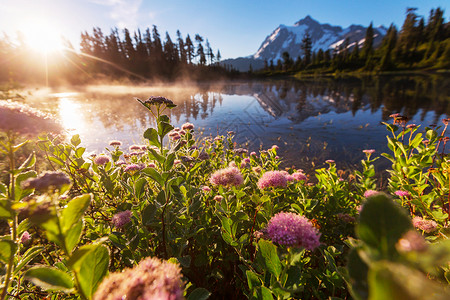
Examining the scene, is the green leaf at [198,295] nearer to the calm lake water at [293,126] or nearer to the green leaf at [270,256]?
the green leaf at [270,256]

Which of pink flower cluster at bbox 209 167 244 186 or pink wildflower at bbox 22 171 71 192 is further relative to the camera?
pink flower cluster at bbox 209 167 244 186

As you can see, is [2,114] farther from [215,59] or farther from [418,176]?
[215,59]

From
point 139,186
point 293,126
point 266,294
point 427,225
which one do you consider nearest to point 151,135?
point 139,186

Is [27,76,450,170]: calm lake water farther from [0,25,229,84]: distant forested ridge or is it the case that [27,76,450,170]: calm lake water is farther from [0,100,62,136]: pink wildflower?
[0,25,229,84]: distant forested ridge

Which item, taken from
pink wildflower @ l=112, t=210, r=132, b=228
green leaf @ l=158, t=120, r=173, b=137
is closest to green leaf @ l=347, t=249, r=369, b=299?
green leaf @ l=158, t=120, r=173, b=137

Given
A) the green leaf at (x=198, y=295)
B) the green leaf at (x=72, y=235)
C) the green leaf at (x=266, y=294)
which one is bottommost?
the green leaf at (x=266, y=294)

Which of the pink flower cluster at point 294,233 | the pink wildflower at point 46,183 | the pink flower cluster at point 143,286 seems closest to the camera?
the pink flower cluster at point 143,286

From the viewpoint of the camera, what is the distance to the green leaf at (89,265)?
65 centimetres

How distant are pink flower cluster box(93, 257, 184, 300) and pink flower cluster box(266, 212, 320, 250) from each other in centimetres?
75

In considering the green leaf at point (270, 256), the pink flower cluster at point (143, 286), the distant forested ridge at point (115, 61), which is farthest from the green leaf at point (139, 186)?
the distant forested ridge at point (115, 61)

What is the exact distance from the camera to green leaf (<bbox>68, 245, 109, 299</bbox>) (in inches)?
25.5

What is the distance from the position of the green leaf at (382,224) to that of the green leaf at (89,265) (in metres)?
0.89

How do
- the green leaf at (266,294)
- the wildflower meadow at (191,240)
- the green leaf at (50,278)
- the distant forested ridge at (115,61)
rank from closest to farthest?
the wildflower meadow at (191,240) < the green leaf at (50,278) < the green leaf at (266,294) < the distant forested ridge at (115,61)

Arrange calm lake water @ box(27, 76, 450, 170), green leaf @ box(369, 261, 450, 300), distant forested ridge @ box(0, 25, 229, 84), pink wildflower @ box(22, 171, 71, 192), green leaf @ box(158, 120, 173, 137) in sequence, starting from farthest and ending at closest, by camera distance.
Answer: distant forested ridge @ box(0, 25, 229, 84) < calm lake water @ box(27, 76, 450, 170) < green leaf @ box(158, 120, 173, 137) < pink wildflower @ box(22, 171, 71, 192) < green leaf @ box(369, 261, 450, 300)
